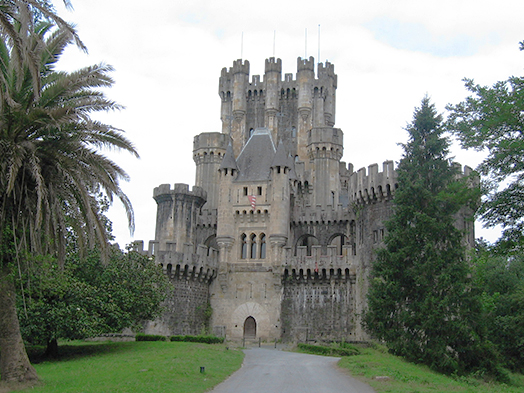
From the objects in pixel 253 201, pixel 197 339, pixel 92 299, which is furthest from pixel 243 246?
pixel 92 299

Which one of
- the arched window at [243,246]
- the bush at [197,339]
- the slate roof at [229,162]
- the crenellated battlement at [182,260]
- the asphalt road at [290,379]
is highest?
the slate roof at [229,162]

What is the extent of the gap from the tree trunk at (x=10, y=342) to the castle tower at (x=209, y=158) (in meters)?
36.8

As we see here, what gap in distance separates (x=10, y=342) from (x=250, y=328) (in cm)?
2686

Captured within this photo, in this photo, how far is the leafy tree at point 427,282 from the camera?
99.0 feet

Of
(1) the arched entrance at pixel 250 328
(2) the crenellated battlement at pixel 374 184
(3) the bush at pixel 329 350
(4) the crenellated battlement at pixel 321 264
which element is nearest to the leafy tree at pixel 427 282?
(3) the bush at pixel 329 350

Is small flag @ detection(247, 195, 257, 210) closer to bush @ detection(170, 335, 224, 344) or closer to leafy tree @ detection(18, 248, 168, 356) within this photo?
bush @ detection(170, 335, 224, 344)

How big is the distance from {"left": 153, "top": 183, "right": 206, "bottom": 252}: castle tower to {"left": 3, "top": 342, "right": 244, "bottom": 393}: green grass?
18010 millimetres

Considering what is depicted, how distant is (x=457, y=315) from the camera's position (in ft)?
101

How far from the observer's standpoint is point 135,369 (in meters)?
22.5

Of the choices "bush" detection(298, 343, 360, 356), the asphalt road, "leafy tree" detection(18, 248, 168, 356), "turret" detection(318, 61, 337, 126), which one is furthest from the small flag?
"turret" detection(318, 61, 337, 126)

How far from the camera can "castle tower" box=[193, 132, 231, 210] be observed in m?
57.3


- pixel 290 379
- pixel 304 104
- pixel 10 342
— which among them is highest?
pixel 304 104

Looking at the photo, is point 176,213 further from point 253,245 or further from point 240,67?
point 240,67

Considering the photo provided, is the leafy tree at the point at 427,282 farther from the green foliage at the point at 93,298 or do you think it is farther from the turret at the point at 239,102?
the turret at the point at 239,102
